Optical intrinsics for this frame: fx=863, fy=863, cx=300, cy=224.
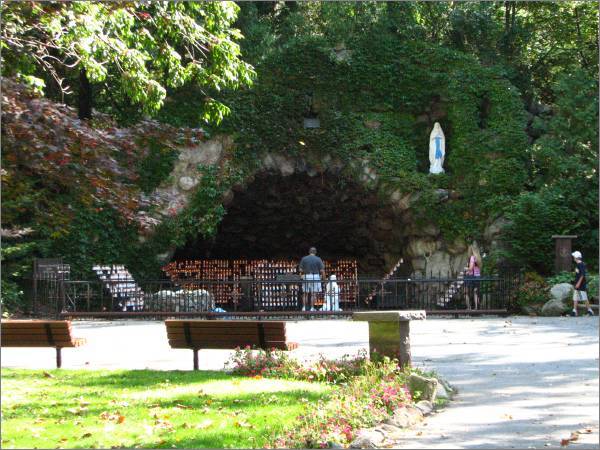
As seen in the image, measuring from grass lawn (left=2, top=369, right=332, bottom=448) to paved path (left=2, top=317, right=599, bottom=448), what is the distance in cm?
125

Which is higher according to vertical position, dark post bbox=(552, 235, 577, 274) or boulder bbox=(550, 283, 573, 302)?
dark post bbox=(552, 235, 577, 274)

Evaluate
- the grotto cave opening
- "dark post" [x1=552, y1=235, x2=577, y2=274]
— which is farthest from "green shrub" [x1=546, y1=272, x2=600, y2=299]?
the grotto cave opening

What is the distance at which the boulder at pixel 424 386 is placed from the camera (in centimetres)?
888

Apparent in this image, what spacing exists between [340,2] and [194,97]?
6207mm

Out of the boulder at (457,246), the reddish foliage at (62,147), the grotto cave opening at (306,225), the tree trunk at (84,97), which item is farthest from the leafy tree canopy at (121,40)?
the boulder at (457,246)

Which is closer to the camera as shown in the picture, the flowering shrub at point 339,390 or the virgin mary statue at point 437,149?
the flowering shrub at point 339,390

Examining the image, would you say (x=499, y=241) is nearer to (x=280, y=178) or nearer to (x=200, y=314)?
(x=280, y=178)

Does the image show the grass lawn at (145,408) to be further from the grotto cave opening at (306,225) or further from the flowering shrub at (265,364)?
the grotto cave opening at (306,225)

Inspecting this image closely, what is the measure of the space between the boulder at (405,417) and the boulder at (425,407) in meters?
0.08

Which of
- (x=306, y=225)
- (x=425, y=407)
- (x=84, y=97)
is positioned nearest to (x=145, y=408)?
(x=425, y=407)

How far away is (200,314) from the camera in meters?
19.0

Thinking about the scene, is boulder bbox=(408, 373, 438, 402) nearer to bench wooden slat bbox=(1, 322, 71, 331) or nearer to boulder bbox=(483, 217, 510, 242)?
bench wooden slat bbox=(1, 322, 71, 331)

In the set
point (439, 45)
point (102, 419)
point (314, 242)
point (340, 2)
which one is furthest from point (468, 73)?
point (102, 419)

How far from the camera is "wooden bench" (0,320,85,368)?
1120 cm
